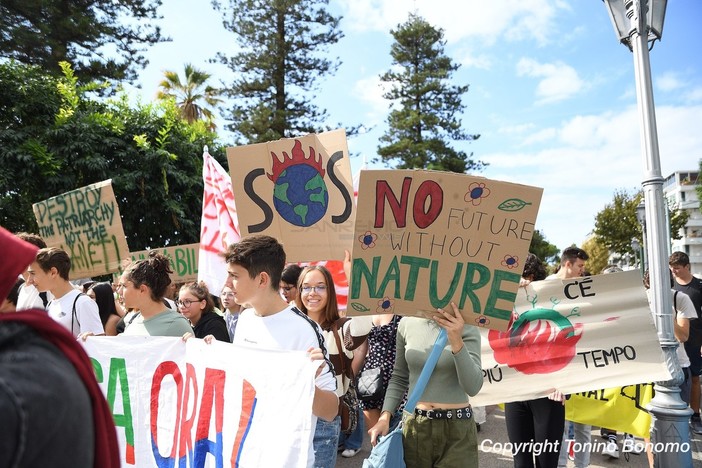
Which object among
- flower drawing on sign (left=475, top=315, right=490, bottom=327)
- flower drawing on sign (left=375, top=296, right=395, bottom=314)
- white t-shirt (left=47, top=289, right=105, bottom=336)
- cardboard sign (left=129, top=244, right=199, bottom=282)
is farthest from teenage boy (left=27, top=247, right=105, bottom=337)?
cardboard sign (left=129, top=244, right=199, bottom=282)

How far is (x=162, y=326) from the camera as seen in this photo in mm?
3520

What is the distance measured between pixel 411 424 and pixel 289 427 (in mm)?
686

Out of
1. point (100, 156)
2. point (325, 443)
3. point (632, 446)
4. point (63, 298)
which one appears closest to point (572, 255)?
point (632, 446)

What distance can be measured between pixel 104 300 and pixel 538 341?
411 centimetres

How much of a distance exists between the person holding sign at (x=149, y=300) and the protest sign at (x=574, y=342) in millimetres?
2401

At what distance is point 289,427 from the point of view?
2.62m

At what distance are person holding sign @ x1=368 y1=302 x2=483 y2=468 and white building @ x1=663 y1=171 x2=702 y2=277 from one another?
333 feet

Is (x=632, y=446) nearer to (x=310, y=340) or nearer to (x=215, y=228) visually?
(x=310, y=340)

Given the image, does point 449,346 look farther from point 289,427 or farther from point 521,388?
point 521,388

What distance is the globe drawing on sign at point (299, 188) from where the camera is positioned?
5.16 meters

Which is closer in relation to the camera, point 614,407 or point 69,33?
point 614,407

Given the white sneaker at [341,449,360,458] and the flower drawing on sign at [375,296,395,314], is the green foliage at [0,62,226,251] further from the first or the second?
the flower drawing on sign at [375,296,395,314]

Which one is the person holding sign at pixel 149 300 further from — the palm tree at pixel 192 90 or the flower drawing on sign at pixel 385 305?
the palm tree at pixel 192 90

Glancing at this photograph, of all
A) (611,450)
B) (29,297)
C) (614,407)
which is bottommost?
(611,450)
